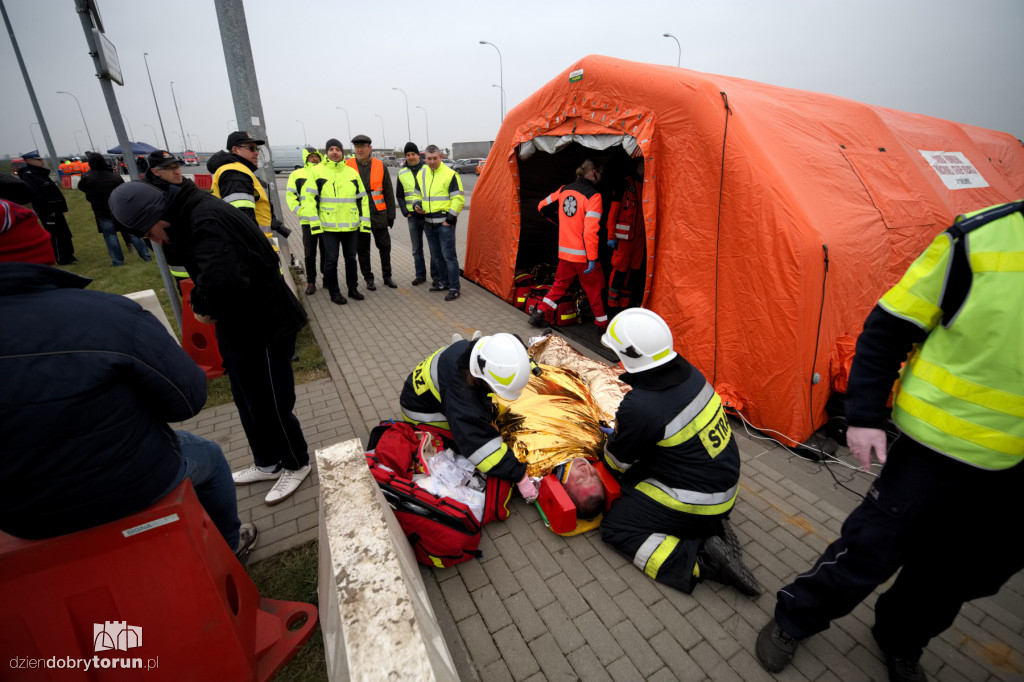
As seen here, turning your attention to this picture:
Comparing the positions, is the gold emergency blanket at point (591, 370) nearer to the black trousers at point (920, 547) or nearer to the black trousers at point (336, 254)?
the black trousers at point (920, 547)

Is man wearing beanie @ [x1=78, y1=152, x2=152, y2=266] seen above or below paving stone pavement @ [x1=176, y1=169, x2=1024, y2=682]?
above

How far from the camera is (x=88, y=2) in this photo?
3055 millimetres

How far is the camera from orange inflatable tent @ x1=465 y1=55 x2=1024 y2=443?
3.69 metres

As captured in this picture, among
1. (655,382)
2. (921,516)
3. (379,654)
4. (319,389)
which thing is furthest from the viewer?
(319,389)

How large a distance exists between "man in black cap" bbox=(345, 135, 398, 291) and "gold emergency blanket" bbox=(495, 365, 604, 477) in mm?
4923

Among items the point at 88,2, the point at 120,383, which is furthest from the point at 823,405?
the point at 88,2

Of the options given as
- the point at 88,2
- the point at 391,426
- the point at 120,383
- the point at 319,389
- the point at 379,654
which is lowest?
the point at 319,389

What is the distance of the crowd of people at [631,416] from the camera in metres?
1.44

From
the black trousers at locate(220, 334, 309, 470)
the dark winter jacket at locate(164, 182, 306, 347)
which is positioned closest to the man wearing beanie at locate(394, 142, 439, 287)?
the dark winter jacket at locate(164, 182, 306, 347)

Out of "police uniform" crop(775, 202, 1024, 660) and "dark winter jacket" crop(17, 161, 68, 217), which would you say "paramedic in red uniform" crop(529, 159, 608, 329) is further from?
"dark winter jacket" crop(17, 161, 68, 217)

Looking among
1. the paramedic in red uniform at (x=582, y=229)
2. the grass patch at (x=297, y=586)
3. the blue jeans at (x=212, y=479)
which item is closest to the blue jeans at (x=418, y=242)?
the paramedic in red uniform at (x=582, y=229)

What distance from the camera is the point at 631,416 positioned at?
2539 mm

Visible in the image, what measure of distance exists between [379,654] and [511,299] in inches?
241

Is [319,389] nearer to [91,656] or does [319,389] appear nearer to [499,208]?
[91,656]
